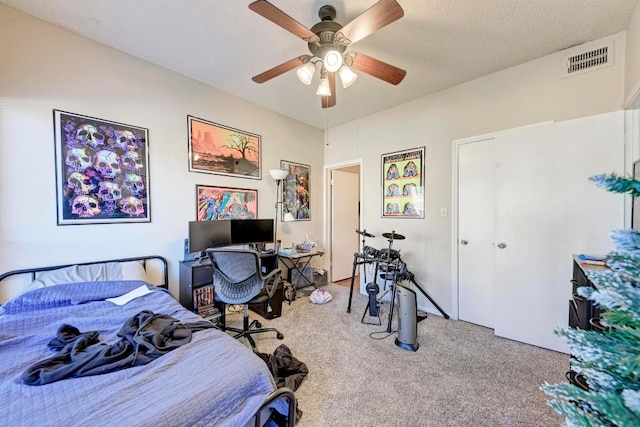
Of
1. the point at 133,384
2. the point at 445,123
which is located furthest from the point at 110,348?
the point at 445,123

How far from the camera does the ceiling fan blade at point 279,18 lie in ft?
4.71

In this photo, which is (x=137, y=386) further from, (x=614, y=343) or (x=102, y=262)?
(x=102, y=262)

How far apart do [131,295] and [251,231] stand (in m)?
1.56

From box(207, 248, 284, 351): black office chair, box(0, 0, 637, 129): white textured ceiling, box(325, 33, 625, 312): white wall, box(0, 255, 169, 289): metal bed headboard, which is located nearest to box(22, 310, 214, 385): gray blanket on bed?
box(207, 248, 284, 351): black office chair

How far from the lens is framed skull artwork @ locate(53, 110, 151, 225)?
7.16ft

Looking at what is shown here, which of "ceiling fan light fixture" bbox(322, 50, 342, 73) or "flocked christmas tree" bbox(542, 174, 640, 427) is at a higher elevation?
"ceiling fan light fixture" bbox(322, 50, 342, 73)

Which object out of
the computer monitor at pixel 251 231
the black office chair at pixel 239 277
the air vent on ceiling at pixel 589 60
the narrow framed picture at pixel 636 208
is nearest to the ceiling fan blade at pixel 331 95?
the black office chair at pixel 239 277

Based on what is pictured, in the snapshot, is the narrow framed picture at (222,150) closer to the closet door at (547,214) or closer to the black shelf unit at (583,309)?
the closet door at (547,214)

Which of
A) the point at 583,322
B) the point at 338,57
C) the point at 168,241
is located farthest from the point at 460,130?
the point at 168,241

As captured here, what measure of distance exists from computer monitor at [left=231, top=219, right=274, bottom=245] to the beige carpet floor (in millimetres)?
981

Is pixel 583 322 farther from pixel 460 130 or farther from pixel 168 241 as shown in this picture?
pixel 168 241

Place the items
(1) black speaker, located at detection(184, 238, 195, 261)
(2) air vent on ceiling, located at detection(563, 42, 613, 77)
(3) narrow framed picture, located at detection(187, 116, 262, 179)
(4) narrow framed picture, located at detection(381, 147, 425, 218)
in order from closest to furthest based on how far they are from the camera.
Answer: (2) air vent on ceiling, located at detection(563, 42, 613, 77)
(1) black speaker, located at detection(184, 238, 195, 261)
(3) narrow framed picture, located at detection(187, 116, 262, 179)
(4) narrow framed picture, located at detection(381, 147, 425, 218)

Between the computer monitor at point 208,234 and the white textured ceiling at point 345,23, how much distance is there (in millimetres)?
1694

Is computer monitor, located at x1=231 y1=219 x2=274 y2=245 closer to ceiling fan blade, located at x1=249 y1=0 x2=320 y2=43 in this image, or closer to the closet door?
ceiling fan blade, located at x1=249 y1=0 x2=320 y2=43
